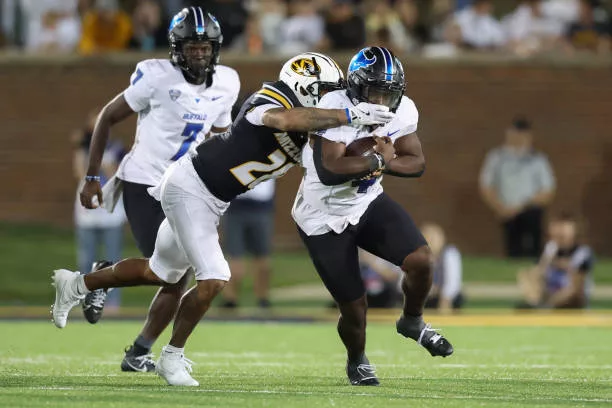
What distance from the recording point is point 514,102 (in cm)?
1945

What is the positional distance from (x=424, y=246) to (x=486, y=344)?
3742 mm

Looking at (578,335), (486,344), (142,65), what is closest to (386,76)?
(142,65)

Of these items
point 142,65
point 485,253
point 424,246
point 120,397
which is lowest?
point 485,253

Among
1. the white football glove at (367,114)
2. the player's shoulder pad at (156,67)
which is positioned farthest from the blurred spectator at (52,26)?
the white football glove at (367,114)

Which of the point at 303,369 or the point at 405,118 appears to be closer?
the point at 405,118

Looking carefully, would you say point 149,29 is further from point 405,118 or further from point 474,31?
point 405,118

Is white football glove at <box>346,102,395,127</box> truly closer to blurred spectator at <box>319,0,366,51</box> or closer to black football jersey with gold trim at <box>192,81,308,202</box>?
black football jersey with gold trim at <box>192,81,308,202</box>

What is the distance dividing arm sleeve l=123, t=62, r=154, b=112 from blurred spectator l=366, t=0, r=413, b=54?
31.3 ft

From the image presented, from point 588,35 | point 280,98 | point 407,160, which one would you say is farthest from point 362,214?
point 588,35

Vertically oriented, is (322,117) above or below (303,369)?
above

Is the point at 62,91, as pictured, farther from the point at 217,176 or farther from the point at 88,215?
the point at 217,176

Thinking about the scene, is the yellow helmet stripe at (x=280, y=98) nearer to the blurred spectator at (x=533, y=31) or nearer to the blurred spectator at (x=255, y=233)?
the blurred spectator at (x=255, y=233)

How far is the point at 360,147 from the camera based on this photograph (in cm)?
795

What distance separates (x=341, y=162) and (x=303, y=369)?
2099mm
